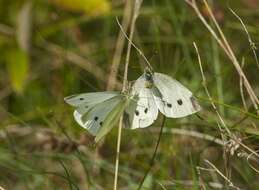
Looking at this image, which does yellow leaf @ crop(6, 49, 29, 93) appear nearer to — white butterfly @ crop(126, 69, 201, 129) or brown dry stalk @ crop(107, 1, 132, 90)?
brown dry stalk @ crop(107, 1, 132, 90)

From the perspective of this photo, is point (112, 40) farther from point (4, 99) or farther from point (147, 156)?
point (147, 156)

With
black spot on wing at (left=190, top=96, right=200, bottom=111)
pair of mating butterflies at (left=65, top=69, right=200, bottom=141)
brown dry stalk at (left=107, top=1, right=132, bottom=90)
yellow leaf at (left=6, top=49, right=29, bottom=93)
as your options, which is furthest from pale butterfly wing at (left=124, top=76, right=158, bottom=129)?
yellow leaf at (left=6, top=49, right=29, bottom=93)

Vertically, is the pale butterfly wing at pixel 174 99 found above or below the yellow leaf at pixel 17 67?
above

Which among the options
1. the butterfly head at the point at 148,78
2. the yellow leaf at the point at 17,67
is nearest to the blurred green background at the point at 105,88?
the yellow leaf at the point at 17,67

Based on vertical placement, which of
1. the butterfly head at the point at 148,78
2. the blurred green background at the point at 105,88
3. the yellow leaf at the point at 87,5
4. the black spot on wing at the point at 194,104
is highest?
the yellow leaf at the point at 87,5

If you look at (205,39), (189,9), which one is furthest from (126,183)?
(189,9)

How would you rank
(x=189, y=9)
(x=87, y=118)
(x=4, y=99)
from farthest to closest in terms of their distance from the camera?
(x=4, y=99) → (x=189, y=9) → (x=87, y=118)

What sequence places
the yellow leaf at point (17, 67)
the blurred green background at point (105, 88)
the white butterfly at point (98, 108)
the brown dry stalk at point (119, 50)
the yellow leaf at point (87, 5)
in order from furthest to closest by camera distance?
the yellow leaf at point (87, 5)
the yellow leaf at point (17, 67)
the brown dry stalk at point (119, 50)
the blurred green background at point (105, 88)
the white butterfly at point (98, 108)

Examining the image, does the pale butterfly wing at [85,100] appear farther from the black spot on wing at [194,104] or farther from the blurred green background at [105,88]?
the black spot on wing at [194,104]
